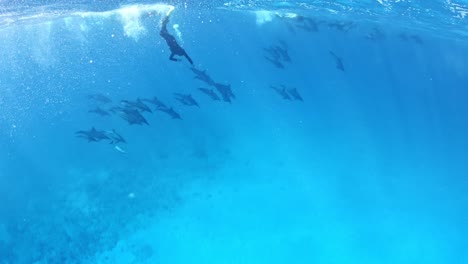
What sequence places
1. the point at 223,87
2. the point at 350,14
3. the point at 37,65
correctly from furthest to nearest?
1. the point at 37,65
2. the point at 350,14
3. the point at 223,87

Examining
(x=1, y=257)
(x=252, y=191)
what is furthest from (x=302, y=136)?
(x=1, y=257)

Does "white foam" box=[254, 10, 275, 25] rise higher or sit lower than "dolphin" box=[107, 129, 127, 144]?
lower

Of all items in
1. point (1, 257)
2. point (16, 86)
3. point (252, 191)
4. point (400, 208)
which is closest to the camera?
point (1, 257)

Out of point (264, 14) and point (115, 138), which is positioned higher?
point (115, 138)

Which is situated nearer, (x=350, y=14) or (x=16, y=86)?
(x=350, y=14)

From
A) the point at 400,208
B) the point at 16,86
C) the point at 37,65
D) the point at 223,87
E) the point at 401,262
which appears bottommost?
the point at 16,86

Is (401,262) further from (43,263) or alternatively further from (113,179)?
(43,263)

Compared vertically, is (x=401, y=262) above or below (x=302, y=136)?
below

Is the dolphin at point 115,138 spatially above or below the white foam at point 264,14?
above

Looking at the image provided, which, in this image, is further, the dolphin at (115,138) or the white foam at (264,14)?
the white foam at (264,14)

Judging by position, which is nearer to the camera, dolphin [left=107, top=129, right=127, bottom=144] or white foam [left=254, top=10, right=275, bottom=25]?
dolphin [left=107, top=129, right=127, bottom=144]

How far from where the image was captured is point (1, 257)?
21.2 m

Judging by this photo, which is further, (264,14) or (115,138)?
(264,14)

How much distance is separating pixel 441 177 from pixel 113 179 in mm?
30266
